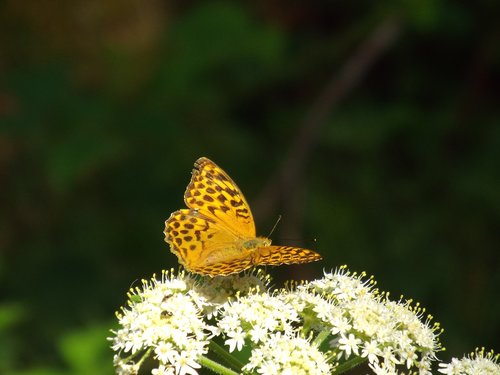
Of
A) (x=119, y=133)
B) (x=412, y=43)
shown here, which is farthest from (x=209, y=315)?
(x=412, y=43)

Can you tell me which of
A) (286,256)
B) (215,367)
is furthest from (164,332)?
(286,256)

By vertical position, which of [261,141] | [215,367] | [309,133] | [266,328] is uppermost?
[261,141]

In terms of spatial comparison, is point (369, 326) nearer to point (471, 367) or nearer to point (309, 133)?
point (471, 367)

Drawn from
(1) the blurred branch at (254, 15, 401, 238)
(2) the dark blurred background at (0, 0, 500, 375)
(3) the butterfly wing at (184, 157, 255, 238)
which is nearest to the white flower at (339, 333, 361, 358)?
(3) the butterfly wing at (184, 157, 255, 238)

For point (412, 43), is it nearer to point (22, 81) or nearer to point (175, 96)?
point (175, 96)

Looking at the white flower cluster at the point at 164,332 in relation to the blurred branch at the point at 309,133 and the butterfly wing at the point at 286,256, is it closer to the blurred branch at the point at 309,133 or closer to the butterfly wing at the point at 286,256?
the butterfly wing at the point at 286,256

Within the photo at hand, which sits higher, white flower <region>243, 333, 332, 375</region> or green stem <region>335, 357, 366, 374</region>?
green stem <region>335, 357, 366, 374</region>

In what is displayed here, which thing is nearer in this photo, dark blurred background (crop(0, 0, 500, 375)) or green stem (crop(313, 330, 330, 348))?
green stem (crop(313, 330, 330, 348))

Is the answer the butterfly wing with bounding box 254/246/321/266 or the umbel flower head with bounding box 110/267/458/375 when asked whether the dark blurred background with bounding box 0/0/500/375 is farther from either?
the butterfly wing with bounding box 254/246/321/266
